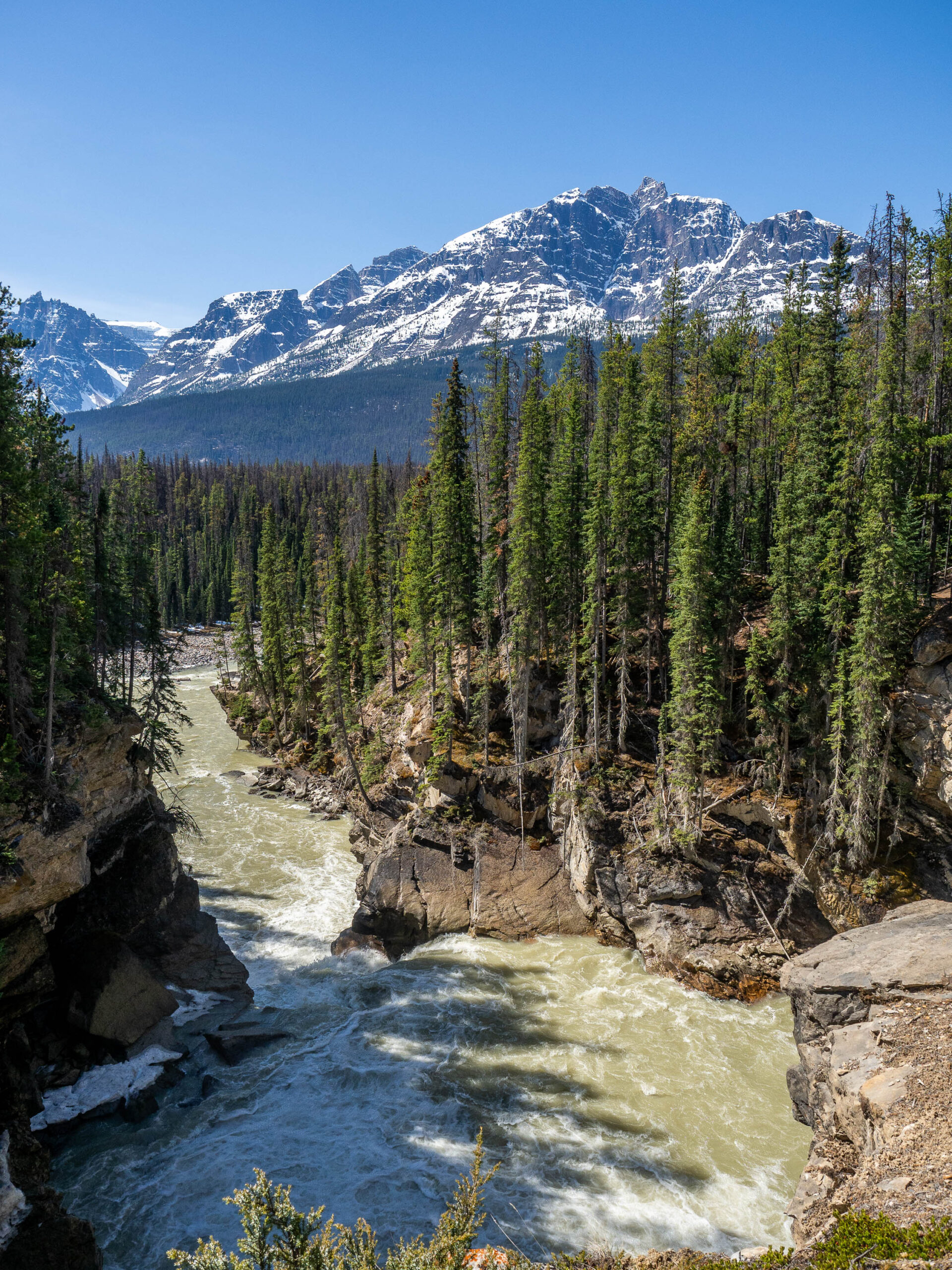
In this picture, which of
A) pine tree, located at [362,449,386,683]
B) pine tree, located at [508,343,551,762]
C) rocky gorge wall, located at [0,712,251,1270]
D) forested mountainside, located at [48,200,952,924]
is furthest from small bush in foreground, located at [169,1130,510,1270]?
pine tree, located at [362,449,386,683]

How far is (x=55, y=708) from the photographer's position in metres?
23.3

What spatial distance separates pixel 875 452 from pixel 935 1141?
23849 millimetres

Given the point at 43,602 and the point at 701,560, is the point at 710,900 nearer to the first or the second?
the point at 701,560

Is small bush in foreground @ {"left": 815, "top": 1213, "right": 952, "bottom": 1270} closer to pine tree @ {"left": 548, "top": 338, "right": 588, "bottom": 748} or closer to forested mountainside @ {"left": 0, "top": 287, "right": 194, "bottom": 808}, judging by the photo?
forested mountainside @ {"left": 0, "top": 287, "right": 194, "bottom": 808}

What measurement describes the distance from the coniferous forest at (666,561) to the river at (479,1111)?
8.55 meters

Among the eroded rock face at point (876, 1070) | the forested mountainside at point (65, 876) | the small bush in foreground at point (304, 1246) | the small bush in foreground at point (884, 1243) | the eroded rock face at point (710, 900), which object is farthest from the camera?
the eroded rock face at point (710, 900)

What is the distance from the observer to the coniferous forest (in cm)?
2783

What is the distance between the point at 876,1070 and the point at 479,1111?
35.3 ft

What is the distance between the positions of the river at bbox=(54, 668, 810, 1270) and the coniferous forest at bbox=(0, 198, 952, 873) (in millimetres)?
8545

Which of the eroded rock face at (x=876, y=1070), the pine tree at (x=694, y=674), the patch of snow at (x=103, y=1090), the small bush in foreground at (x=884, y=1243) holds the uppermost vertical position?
the pine tree at (x=694, y=674)

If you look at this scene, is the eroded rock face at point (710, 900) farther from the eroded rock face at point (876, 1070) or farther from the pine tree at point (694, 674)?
the eroded rock face at point (876, 1070)

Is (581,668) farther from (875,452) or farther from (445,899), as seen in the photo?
(875,452)

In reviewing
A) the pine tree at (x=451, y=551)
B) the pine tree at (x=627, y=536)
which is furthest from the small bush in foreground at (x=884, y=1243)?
the pine tree at (x=451, y=551)

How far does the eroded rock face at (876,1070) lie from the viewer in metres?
12.5
